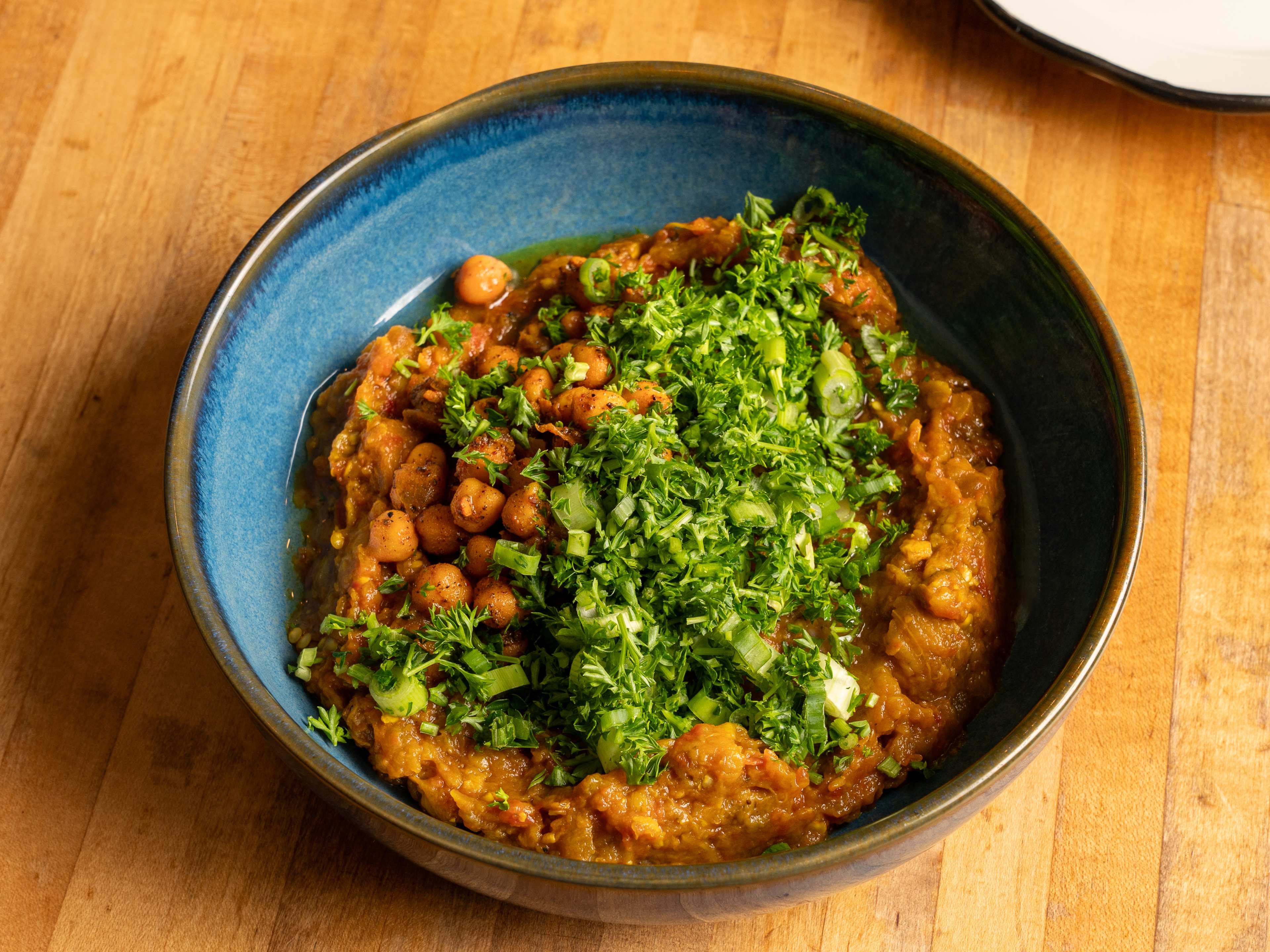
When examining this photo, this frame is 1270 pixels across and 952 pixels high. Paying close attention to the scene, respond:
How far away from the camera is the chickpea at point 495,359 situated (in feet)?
10.5

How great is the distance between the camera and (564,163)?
3578 mm

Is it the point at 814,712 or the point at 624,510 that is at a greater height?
the point at 624,510

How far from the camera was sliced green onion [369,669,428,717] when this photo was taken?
2.76 meters

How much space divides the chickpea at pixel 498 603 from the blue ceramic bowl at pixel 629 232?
0.50 m

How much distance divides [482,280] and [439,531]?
36.0 inches

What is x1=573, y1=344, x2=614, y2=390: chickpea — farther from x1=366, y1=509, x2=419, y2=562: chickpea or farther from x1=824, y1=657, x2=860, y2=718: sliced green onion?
x1=824, y1=657, x2=860, y2=718: sliced green onion

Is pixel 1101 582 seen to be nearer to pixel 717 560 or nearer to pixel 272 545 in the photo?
pixel 717 560

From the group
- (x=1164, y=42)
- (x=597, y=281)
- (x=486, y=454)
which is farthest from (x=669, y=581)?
(x=1164, y=42)

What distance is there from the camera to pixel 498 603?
281 centimetres

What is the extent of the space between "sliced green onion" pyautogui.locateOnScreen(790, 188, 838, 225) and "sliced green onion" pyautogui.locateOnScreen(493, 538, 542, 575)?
1413 mm

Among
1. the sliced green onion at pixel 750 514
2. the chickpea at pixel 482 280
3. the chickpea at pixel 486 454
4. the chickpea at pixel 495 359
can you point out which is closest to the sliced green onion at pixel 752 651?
the sliced green onion at pixel 750 514

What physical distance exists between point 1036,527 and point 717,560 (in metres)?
1.05

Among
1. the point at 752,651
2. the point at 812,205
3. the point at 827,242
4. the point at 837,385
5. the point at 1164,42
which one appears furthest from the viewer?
the point at 1164,42

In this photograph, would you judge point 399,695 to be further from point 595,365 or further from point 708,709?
point 595,365
